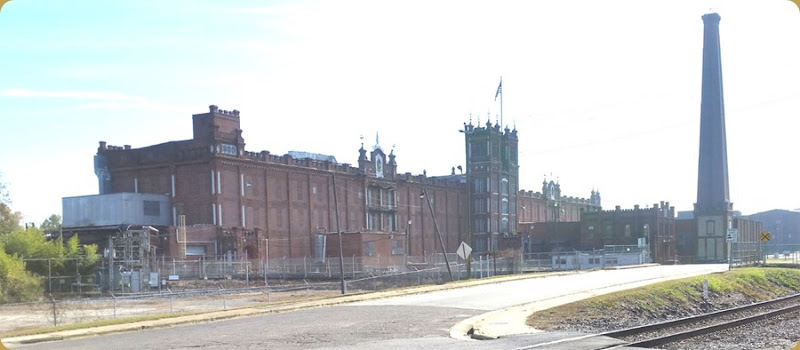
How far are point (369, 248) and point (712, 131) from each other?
46.3 meters

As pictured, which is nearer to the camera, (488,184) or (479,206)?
(488,184)

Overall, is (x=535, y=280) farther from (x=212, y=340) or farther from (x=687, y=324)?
(x=212, y=340)

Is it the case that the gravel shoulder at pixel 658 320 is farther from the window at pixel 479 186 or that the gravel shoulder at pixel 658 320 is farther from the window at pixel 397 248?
the window at pixel 479 186

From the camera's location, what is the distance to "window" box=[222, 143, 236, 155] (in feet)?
229

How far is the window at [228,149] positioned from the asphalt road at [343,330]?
40.7 metres

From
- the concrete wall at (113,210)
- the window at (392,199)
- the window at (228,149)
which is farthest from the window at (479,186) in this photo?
the concrete wall at (113,210)

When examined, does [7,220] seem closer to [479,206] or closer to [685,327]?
[479,206]

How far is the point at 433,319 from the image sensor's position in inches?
957

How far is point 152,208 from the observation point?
68.2m

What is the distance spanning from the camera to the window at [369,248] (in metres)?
73.4

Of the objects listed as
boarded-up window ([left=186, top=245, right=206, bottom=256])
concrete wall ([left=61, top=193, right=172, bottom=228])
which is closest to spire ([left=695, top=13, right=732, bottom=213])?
boarded-up window ([left=186, top=245, right=206, bottom=256])

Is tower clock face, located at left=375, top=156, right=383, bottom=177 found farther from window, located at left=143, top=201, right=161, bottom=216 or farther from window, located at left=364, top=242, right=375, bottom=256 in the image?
window, located at left=143, top=201, right=161, bottom=216

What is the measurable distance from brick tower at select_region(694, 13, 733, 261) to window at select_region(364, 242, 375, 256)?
148ft

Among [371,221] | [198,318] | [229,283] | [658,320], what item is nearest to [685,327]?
[658,320]
